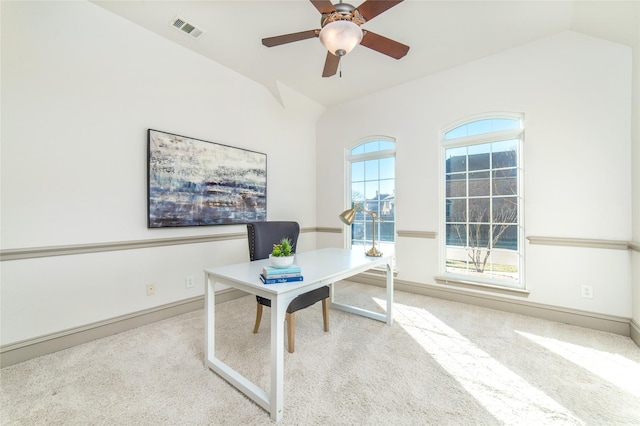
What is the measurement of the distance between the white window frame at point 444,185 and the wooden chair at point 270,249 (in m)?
1.75

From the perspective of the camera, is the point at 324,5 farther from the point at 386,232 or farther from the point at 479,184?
the point at 386,232

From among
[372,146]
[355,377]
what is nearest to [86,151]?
[355,377]

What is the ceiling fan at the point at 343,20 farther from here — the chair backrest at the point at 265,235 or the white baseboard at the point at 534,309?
the white baseboard at the point at 534,309

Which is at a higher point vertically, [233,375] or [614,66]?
Result: [614,66]

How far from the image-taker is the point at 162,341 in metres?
2.18

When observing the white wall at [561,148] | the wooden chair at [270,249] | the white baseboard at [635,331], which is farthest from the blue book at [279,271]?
the white baseboard at [635,331]

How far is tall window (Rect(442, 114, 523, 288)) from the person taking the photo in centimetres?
286

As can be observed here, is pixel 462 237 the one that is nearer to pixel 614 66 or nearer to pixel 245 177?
pixel 614 66

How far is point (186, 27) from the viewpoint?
2.47 metres

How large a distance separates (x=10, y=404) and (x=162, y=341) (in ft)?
2.71

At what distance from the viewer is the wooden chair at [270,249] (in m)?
1.98

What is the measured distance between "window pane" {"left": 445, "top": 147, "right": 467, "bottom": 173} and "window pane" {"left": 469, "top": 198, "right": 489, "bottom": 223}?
40 cm

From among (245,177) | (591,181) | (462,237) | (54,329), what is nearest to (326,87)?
(245,177)

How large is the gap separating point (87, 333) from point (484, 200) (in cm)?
405
